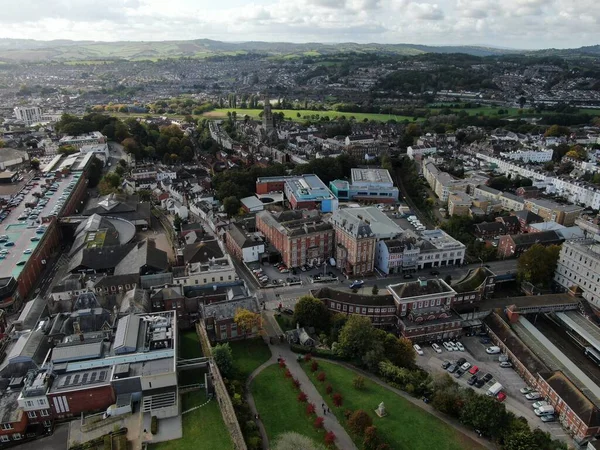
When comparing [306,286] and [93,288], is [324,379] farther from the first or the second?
[93,288]

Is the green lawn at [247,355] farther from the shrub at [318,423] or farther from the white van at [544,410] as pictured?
the white van at [544,410]

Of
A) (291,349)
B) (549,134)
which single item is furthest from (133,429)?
(549,134)

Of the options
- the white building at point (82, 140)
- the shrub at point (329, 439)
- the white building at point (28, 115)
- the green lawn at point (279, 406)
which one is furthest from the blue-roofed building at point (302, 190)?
the white building at point (28, 115)

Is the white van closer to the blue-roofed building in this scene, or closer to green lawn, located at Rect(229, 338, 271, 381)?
green lawn, located at Rect(229, 338, 271, 381)

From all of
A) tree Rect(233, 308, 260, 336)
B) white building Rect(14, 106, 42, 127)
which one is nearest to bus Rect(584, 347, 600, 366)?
tree Rect(233, 308, 260, 336)

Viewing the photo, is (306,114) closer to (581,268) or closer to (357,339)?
(581,268)

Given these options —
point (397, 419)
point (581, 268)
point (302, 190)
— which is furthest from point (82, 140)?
point (581, 268)
